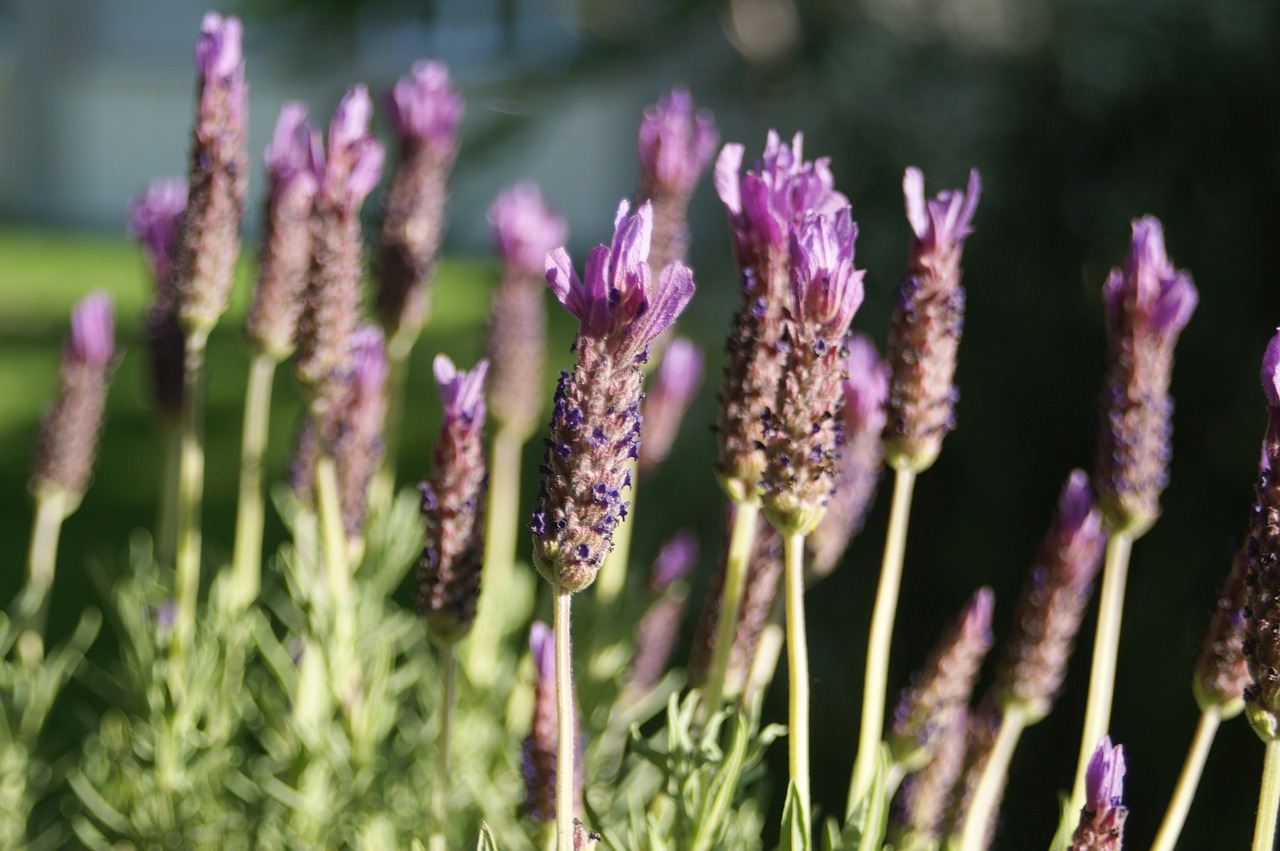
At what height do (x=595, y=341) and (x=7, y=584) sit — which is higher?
(x=595, y=341)

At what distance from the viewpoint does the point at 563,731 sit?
0.85m

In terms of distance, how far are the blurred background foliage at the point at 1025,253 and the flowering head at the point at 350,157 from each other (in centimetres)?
58

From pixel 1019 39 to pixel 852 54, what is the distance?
45 cm

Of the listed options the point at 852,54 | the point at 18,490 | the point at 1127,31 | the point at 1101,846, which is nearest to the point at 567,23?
the point at 852,54

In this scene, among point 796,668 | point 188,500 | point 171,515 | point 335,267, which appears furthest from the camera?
point 171,515

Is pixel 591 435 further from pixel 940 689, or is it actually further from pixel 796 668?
pixel 940 689

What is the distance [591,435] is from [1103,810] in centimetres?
41

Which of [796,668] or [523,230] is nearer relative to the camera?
[796,668]

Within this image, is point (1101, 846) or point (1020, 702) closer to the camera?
point (1101, 846)

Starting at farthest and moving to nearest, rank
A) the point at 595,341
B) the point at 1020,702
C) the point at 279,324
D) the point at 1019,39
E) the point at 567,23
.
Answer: the point at 567,23 < the point at 1019,39 < the point at 279,324 < the point at 1020,702 < the point at 595,341

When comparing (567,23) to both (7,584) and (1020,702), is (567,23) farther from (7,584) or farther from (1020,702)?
(1020,702)

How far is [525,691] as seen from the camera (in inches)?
61.0

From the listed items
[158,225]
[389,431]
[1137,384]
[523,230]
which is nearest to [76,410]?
[158,225]

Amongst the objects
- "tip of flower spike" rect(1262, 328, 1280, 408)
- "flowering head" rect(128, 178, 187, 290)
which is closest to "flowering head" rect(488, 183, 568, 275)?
"flowering head" rect(128, 178, 187, 290)
